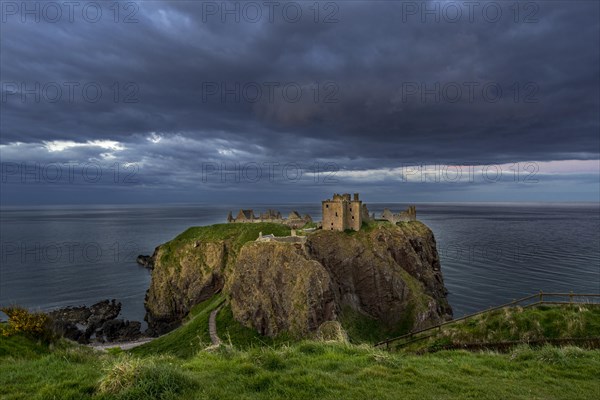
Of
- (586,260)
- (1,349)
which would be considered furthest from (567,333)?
(586,260)

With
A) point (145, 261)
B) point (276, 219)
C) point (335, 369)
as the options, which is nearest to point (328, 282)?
point (335, 369)

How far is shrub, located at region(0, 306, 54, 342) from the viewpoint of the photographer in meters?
16.5

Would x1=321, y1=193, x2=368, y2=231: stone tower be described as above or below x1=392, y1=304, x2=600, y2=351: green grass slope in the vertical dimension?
above

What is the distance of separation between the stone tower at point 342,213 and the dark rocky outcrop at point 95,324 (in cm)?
4590

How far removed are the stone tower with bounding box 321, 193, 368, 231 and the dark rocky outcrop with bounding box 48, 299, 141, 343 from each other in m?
45.9

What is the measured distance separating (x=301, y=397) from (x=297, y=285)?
146 feet

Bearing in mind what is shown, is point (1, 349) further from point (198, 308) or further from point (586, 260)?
point (586, 260)

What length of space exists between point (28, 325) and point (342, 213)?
54.4m

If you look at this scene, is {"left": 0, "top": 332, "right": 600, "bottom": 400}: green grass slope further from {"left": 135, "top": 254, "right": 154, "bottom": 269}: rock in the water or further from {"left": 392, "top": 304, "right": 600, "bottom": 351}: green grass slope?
{"left": 135, "top": 254, "right": 154, "bottom": 269}: rock in the water

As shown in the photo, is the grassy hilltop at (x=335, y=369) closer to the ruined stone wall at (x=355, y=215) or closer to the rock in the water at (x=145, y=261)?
the ruined stone wall at (x=355, y=215)

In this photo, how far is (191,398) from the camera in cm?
882

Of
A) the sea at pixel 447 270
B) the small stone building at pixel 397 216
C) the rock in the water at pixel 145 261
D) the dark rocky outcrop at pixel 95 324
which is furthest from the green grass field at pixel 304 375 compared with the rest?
the rock in the water at pixel 145 261

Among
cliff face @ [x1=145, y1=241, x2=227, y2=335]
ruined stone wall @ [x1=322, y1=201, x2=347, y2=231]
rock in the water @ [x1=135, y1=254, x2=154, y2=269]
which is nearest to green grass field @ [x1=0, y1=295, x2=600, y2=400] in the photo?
ruined stone wall @ [x1=322, y1=201, x2=347, y2=231]

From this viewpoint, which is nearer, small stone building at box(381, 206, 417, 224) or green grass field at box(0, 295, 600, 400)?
green grass field at box(0, 295, 600, 400)
